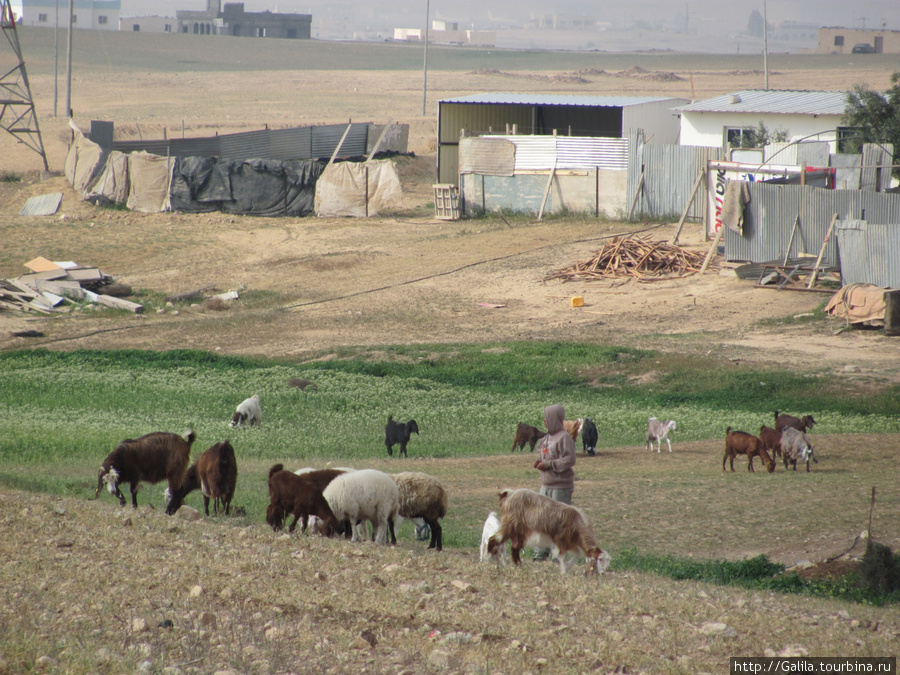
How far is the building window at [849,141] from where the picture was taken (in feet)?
108

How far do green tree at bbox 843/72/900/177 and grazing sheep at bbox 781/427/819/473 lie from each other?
64.2 ft

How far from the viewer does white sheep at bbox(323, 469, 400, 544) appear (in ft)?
29.5

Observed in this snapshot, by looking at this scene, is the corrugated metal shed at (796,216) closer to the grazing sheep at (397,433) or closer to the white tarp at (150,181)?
the grazing sheep at (397,433)

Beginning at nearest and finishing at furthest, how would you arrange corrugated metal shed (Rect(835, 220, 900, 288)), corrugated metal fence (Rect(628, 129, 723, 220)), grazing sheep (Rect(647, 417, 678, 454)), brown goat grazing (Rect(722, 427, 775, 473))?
brown goat grazing (Rect(722, 427, 775, 473)) < grazing sheep (Rect(647, 417, 678, 454)) < corrugated metal shed (Rect(835, 220, 900, 288)) < corrugated metal fence (Rect(628, 129, 723, 220))

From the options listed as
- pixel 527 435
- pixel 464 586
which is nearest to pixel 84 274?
pixel 527 435

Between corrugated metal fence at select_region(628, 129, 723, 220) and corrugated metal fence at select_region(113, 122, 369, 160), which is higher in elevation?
corrugated metal fence at select_region(113, 122, 369, 160)

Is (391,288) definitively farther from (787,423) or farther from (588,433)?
(787,423)

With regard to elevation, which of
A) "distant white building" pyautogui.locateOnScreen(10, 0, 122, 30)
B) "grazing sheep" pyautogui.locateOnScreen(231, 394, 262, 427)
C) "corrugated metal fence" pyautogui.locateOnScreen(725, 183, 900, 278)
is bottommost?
"grazing sheep" pyautogui.locateOnScreen(231, 394, 262, 427)

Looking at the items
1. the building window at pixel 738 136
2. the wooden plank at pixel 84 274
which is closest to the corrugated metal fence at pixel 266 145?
the wooden plank at pixel 84 274

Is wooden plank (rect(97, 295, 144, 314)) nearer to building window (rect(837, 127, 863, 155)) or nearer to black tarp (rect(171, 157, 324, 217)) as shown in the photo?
black tarp (rect(171, 157, 324, 217))

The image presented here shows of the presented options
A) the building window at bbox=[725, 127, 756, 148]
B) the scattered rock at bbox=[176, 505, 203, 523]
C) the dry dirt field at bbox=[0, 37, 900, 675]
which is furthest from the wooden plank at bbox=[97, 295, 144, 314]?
the building window at bbox=[725, 127, 756, 148]

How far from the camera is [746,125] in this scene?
3969 cm

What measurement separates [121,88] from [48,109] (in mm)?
19300

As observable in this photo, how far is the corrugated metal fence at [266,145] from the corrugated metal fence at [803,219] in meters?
25.4
